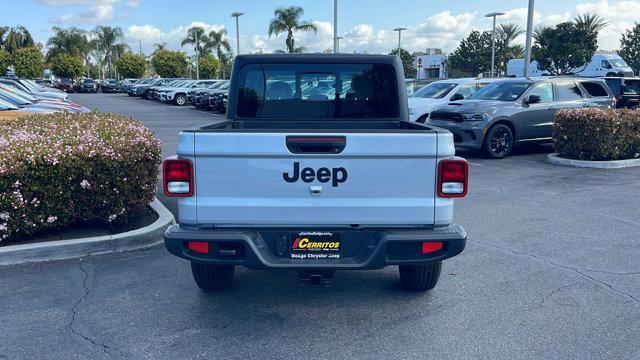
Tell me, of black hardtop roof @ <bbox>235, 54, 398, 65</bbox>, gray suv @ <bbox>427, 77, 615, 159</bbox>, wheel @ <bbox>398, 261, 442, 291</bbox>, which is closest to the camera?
wheel @ <bbox>398, 261, 442, 291</bbox>

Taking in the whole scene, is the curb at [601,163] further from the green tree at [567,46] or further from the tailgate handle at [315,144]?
the green tree at [567,46]

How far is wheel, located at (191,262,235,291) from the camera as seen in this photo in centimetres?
447

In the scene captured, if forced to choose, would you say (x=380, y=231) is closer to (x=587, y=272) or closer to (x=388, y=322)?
(x=388, y=322)

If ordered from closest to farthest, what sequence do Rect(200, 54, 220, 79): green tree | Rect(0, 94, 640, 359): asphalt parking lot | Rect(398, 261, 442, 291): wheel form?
1. Rect(0, 94, 640, 359): asphalt parking lot
2. Rect(398, 261, 442, 291): wheel
3. Rect(200, 54, 220, 79): green tree

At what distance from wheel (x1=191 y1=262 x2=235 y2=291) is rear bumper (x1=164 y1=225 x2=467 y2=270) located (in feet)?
2.28

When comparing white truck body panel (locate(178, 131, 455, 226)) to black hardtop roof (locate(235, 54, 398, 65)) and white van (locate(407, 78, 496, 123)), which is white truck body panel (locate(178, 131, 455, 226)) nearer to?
black hardtop roof (locate(235, 54, 398, 65))

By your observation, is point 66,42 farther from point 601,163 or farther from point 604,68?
point 601,163

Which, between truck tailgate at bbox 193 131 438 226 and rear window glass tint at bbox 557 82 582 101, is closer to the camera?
truck tailgate at bbox 193 131 438 226

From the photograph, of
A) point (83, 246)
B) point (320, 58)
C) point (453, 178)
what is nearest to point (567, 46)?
point (320, 58)

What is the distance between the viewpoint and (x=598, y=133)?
427 inches

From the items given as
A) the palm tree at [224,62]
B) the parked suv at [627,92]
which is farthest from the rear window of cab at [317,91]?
the palm tree at [224,62]

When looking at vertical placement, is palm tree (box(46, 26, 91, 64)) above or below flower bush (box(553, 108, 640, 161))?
above

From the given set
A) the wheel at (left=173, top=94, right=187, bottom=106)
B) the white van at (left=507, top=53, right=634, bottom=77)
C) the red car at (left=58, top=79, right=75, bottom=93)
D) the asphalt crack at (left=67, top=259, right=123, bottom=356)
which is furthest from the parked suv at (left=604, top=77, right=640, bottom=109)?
the red car at (left=58, top=79, right=75, bottom=93)

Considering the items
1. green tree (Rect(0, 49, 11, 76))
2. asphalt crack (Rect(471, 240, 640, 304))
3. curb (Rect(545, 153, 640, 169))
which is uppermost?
green tree (Rect(0, 49, 11, 76))
